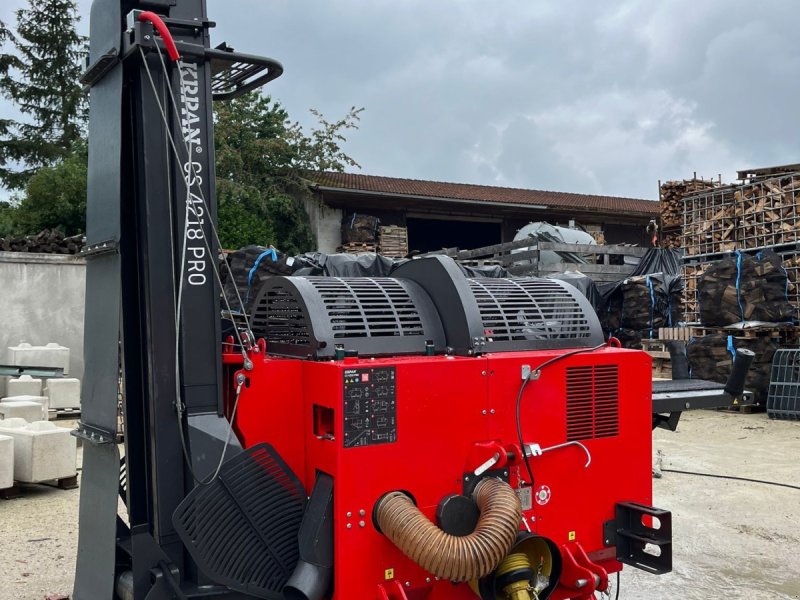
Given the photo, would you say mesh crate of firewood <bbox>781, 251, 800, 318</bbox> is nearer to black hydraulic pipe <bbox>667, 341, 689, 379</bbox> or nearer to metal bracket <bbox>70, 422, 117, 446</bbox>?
black hydraulic pipe <bbox>667, 341, 689, 379</bbox>

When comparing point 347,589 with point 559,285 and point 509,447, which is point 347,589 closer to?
point 509,447

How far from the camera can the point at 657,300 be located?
47.5ft

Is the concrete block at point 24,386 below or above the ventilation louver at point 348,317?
below

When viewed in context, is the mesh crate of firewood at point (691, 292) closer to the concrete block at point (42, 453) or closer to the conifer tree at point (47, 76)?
the concrete block at point (42, 453)

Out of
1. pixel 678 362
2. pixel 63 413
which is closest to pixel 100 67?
pixel 678 362

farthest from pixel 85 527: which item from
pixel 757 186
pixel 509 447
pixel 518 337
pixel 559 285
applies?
pixel 757 186

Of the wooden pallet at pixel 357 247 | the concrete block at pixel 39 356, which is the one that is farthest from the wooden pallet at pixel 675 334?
the concrete block at pixel 39 356

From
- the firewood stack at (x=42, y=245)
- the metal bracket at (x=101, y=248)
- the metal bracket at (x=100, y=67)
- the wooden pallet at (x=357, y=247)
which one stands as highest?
the wooden pallet at (x=357, y=247)

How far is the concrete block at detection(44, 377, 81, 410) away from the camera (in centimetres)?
1057

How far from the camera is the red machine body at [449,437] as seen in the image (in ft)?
9.53

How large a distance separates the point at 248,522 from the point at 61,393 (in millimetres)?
8818

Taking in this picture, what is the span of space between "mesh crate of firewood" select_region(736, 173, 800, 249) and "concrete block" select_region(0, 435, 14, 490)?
35.9 ft

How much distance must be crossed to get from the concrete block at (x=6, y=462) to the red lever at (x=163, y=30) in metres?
4.96

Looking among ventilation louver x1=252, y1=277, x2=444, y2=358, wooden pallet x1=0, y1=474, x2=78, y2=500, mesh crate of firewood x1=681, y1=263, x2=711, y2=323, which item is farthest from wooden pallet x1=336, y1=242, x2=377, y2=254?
ventilation louver x1=252, y1=277, x2=444, y2=358
